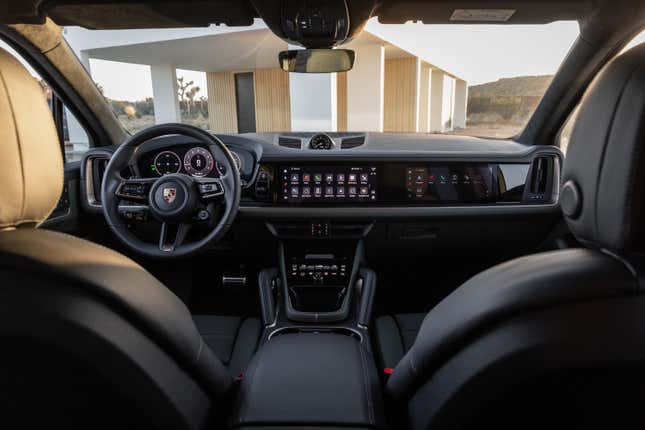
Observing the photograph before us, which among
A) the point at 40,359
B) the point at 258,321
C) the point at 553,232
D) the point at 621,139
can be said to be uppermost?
the point at 621,139

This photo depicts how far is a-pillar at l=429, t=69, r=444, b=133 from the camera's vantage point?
25.4 metres

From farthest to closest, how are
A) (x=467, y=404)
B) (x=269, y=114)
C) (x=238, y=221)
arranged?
(x=269, y=114), (x=238, y=221), (x=467, y=404)

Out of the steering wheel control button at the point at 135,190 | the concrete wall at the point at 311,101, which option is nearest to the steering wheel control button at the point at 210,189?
the steering wheel control button at the point at 135,190

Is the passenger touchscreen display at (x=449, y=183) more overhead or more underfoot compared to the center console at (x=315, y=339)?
more overhead

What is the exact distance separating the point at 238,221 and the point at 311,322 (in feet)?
2.49

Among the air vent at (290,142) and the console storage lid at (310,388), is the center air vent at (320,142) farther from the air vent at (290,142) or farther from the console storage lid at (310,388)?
the console storage lid at (310,388)

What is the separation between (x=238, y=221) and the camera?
2967mm

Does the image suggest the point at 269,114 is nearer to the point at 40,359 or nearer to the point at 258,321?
the point at 258,321

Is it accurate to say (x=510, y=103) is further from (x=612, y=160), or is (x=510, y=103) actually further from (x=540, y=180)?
(x=612, y=160)

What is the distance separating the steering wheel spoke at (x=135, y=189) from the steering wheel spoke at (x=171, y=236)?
190 millimetres

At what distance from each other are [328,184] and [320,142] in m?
0.27

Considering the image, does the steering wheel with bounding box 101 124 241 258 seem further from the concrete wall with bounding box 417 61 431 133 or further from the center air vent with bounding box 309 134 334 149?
the concrete wall with bounding box 417 61 431 133

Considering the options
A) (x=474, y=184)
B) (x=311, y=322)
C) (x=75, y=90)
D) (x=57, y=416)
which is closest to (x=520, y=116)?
(x=474, y=184)

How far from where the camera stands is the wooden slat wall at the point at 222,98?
21141mm
